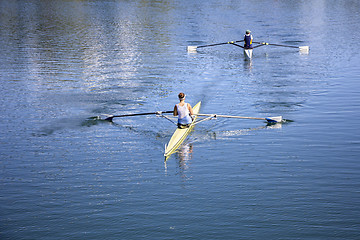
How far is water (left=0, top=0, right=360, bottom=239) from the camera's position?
13992 millimetres

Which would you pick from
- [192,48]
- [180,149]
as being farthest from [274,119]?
[192,48]

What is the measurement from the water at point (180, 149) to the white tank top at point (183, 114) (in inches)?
35.5

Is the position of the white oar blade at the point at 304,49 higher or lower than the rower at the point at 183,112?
higher

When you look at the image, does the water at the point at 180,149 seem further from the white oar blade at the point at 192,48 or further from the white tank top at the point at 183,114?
the white oar blade at the point at 192,48

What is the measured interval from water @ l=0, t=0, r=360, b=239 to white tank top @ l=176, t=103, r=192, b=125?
0.90m

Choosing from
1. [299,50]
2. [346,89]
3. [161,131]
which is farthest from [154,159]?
[299,50]

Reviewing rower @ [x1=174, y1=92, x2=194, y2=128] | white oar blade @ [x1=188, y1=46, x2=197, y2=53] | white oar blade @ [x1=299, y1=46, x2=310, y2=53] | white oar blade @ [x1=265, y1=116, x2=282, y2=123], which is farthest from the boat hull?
white oar blade @ [x1=299, y1=46, x2=310, y2=53]

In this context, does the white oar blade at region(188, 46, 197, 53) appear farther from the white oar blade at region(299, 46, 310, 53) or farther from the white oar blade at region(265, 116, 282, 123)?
the white oar blade at region(265, 116, 282, 123)

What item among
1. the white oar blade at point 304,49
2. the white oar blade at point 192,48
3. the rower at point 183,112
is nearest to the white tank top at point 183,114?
the rower at point 183,112

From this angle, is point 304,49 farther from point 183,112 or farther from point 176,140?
point 176,140

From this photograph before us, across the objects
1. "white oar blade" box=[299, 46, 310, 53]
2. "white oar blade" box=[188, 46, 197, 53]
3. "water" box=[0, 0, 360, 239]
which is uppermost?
"white oar blade" box=[188, 46, 197, 53]

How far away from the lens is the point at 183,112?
2092 cm

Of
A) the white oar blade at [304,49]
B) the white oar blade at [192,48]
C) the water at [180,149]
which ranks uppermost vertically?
the white oar blade at [192,48]

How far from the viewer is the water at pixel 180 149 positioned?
13992 mm
